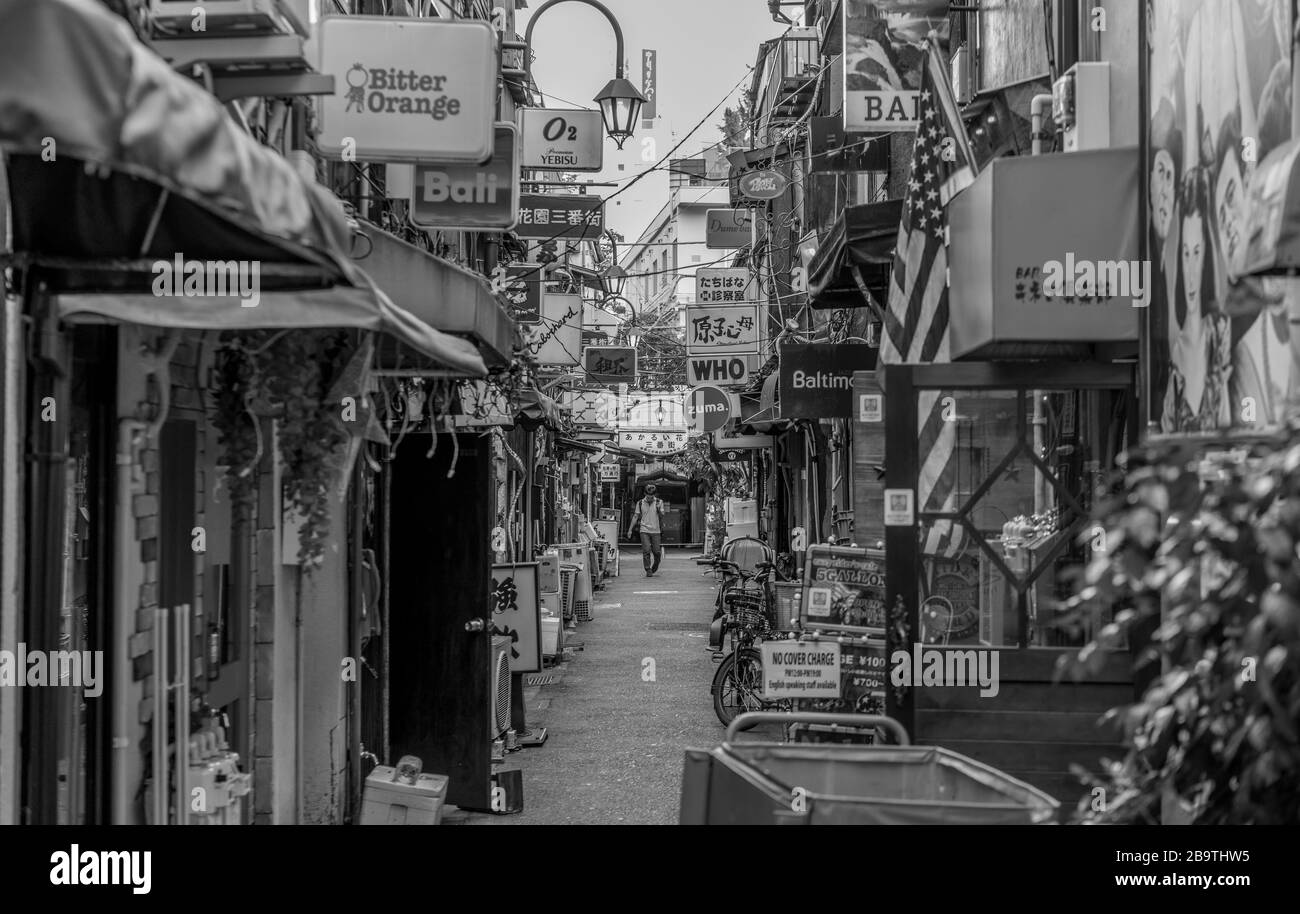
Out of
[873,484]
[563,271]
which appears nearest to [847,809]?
[873,484]

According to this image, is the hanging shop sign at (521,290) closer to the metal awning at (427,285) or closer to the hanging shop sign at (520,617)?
the hanging shop sign at (520,617)

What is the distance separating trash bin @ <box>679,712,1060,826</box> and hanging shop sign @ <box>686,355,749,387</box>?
587 inches

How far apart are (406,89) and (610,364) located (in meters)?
15.7

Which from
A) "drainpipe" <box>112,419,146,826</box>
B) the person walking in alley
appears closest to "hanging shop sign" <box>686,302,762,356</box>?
"drainpipe" <box>112,419,146,826</box>

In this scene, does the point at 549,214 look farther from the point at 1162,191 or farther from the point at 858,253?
the point at 1162,191

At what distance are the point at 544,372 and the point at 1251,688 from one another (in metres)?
19.9

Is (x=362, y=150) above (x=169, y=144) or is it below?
above

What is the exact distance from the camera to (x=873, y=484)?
13953mm

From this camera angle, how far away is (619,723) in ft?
49.1

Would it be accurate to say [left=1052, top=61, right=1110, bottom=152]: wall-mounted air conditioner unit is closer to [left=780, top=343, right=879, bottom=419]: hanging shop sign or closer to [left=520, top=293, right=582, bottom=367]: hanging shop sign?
[left=780, top=343, right=879, bottom=419]: hanging shop sign

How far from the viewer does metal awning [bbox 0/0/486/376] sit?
11.1 ft

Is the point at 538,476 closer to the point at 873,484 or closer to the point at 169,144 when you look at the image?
the point at 873,484

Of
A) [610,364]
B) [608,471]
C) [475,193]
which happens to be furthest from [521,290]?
[608,471]

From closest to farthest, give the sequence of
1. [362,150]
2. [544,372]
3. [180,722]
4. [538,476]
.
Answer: [180,722] < [362,150] < [544,372] < [538,476]
